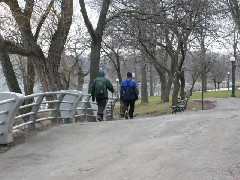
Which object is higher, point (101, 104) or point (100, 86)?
point (100, 86)

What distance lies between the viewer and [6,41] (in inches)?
764

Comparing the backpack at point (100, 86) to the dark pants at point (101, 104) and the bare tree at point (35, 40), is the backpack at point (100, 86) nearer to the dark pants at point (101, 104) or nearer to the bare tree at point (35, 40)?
the dark pants at point (101, 104)

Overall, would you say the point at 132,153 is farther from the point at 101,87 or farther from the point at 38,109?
the point at 101,87

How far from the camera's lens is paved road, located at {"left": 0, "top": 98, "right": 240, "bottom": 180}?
21.1 ft

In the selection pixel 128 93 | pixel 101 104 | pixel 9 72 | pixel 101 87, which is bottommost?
pixel 101 104

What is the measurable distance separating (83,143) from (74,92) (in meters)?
4.22

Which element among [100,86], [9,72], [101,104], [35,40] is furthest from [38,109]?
[9,72]

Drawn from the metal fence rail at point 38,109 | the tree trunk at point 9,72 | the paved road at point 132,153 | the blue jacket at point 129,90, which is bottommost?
the paved road at point 132,153

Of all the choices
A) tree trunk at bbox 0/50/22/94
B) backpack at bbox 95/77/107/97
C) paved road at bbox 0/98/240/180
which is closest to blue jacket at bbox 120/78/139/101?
backpack at bbox 95/77/107/97

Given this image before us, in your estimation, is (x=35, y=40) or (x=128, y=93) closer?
(x=128, y=93)

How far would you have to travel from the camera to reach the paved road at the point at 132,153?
253 inches

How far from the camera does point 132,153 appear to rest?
7.83 meters

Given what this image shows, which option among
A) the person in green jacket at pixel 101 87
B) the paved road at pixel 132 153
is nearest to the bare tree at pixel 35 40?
the person in green jacket at pixel 101 87

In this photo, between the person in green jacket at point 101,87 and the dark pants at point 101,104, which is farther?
the dark pants at point 101,104
